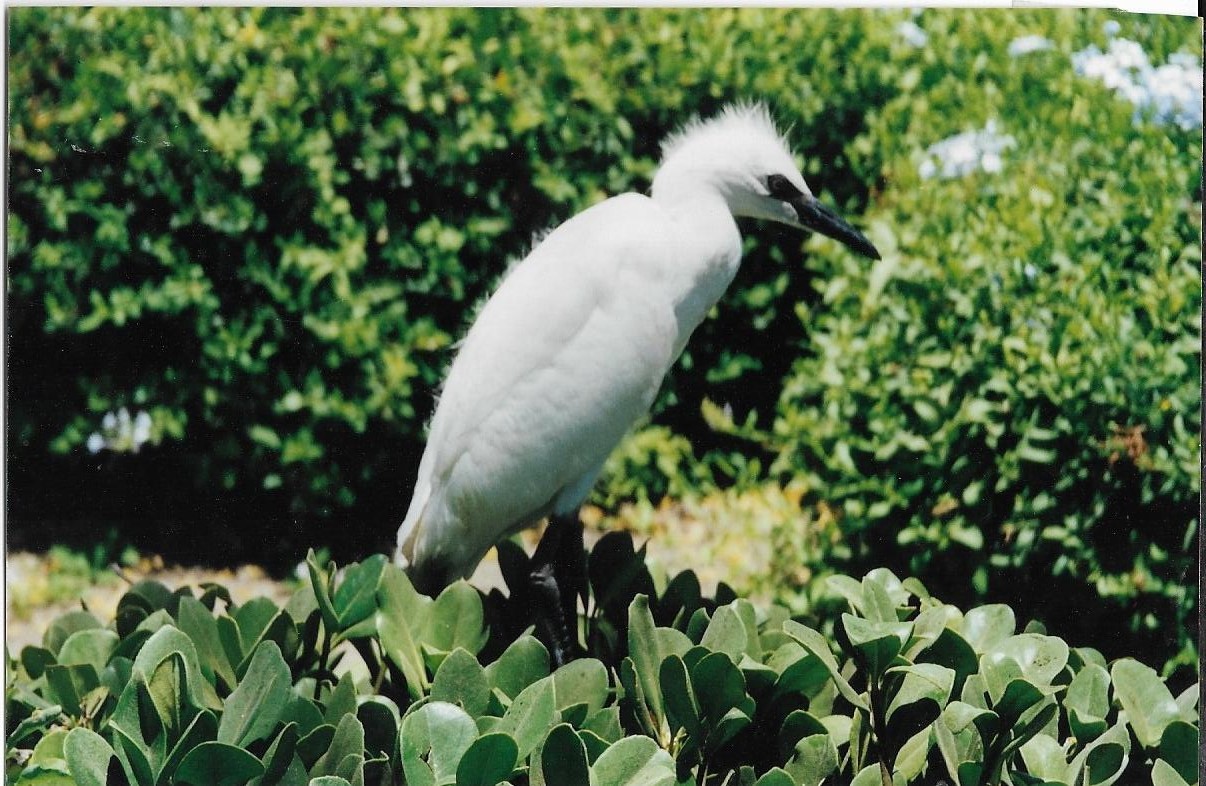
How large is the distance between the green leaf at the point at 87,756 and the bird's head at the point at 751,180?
5.02 ft

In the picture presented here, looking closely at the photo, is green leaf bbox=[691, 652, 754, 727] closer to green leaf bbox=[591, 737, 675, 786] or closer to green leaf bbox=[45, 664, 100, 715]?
green leaf bbox=[591, 737, 675, 786]

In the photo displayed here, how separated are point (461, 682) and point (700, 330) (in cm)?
177

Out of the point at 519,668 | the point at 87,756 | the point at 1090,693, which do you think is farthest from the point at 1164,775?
the point at 87,756

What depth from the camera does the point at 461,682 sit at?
1.98 meters

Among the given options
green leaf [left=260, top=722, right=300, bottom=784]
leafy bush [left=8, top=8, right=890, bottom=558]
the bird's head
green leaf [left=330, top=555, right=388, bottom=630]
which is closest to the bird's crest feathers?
the bird's head

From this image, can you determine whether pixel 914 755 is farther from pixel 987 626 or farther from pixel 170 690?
pixel 170 690

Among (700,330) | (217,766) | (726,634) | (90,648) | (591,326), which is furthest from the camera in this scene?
(700,330)

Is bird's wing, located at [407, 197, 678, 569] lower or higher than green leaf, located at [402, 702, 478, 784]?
higher

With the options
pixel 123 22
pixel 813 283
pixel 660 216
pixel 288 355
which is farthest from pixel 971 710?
pixel 123 22

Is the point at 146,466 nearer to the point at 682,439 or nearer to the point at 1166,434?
the point at 682,439

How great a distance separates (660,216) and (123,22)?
142 centimetres

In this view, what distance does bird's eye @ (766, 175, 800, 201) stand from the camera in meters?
2.53

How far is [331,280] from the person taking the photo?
332 centimetres

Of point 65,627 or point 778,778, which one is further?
point 65,627
